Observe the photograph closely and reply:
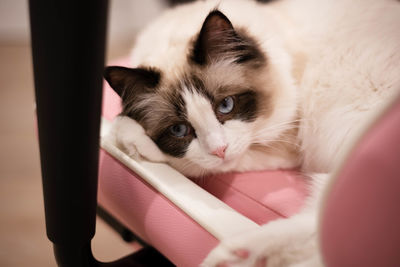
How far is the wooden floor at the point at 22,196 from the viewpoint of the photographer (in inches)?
55.7

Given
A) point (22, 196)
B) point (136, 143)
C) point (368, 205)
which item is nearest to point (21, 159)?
point (22, 196)

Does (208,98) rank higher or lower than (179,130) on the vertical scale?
higher

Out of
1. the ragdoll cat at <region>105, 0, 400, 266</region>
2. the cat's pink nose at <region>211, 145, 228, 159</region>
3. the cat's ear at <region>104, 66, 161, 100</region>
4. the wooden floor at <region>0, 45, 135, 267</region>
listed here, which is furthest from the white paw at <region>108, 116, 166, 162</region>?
the wooden floor at <region>0, 45, 135, 267</region>

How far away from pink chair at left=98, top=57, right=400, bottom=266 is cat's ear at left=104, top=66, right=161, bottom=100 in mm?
199

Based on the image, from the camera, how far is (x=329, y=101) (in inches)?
43.1

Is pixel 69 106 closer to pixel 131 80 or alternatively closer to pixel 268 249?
pixel 131 80

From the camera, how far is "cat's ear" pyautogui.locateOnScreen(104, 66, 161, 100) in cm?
99

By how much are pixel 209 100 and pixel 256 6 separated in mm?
486

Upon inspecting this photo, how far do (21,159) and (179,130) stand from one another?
128cm

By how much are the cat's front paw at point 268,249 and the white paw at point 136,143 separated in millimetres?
413

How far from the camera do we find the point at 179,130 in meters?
1.05

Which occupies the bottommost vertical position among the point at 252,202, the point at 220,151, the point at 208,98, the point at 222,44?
the point at 252,202

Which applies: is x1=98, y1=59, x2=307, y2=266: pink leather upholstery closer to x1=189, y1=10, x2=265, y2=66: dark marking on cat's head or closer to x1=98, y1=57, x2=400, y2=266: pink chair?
x1=98, y1=57, x2=400, y2=266: pink chair

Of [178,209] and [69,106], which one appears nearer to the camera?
[69,106]
